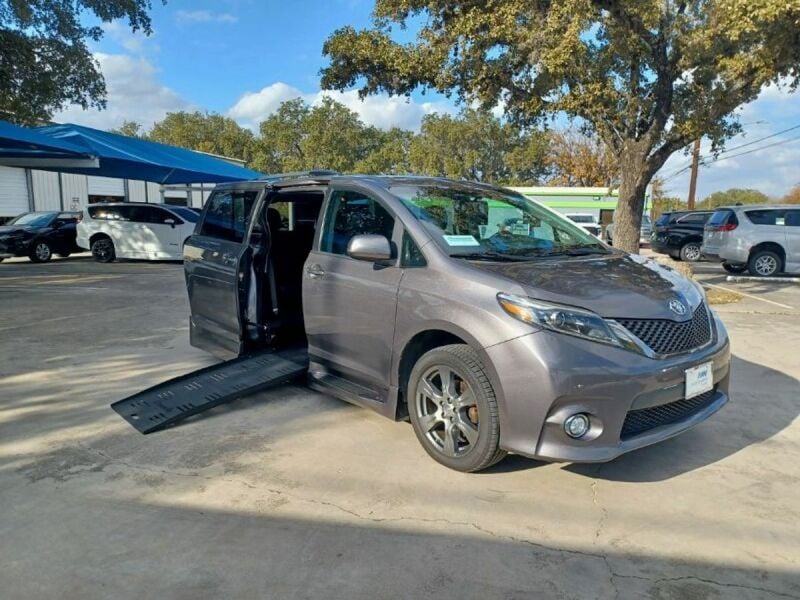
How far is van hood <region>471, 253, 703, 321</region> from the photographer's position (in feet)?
10.2

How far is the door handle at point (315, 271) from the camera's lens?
14.1 ft

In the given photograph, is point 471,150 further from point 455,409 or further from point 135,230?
point 455,409

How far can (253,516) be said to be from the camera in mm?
2996

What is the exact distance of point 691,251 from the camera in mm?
18281

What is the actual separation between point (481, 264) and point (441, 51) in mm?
8848

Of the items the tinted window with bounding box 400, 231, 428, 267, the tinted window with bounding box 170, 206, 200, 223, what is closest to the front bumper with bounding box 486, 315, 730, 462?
the tinted window with bounding box 400, 231, 428, 267

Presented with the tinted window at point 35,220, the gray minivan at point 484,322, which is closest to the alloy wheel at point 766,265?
the gray minivan at point 484,322

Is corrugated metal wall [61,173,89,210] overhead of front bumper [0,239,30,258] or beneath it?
overhead

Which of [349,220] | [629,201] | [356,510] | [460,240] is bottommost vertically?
[356,510]

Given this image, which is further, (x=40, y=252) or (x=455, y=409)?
(x=40, y=252)

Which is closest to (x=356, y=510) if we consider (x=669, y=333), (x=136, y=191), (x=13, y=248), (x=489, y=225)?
(x=669, y=333)

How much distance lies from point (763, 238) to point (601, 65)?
17.9ft

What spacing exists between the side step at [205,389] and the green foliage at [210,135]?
4056 cm

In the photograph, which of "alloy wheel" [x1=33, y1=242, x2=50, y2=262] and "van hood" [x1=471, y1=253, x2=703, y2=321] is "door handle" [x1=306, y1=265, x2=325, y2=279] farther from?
"alloy wheel" [x1=33, y1=242, x2=50, y2=262]
